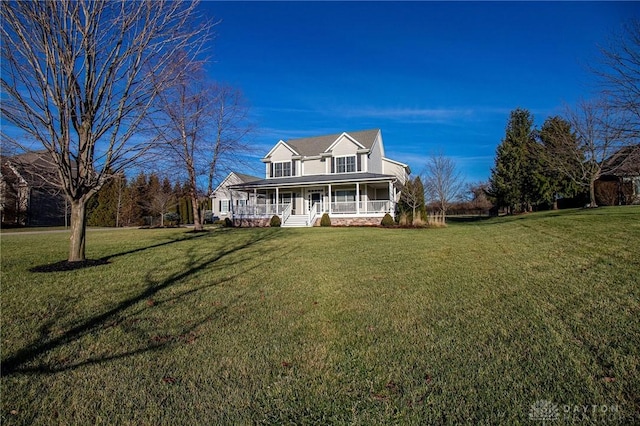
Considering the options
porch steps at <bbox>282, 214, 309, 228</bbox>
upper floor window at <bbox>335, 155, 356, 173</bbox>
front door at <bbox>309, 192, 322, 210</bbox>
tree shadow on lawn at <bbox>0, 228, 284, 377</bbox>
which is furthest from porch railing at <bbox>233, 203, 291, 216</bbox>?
tree shadow on lawn at <bbox>0, 228, 284, 377</bbox>

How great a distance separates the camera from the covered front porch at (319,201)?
23.4 metres

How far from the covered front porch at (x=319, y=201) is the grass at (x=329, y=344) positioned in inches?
653

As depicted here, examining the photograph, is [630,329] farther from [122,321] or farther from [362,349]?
[122,321]

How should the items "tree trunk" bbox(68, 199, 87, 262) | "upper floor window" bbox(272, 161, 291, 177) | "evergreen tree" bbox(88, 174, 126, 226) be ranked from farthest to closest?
"evergreen tree" bbox(88, 174, 126, 226), "upper floor window" bbox(272, 161, 291, 177), "tree trunk" bbox(68, 199, 87, 262)

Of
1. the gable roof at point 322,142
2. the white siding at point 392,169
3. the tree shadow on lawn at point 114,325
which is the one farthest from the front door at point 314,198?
the tree shadow on lawn at point 114,325

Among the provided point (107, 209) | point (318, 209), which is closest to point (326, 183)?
point (318, 209)

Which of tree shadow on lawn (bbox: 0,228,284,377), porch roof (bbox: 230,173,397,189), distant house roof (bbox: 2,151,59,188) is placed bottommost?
tree shadow on lawn (bbox: 0,228,284,377)

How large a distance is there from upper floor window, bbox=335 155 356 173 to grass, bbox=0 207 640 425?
1997 centimetres

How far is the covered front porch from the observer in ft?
76.7

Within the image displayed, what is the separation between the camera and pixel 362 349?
10.7 feet

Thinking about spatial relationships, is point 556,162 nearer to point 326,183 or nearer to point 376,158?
point 376,158

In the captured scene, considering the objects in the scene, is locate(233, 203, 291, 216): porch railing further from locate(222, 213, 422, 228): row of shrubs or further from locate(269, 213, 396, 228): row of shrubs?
locate(269, 213, 396, 228): row of shrubs

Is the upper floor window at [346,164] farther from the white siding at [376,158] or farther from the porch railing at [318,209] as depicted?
the porch railing at [318,209]

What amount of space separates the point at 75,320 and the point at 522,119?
121 feet
